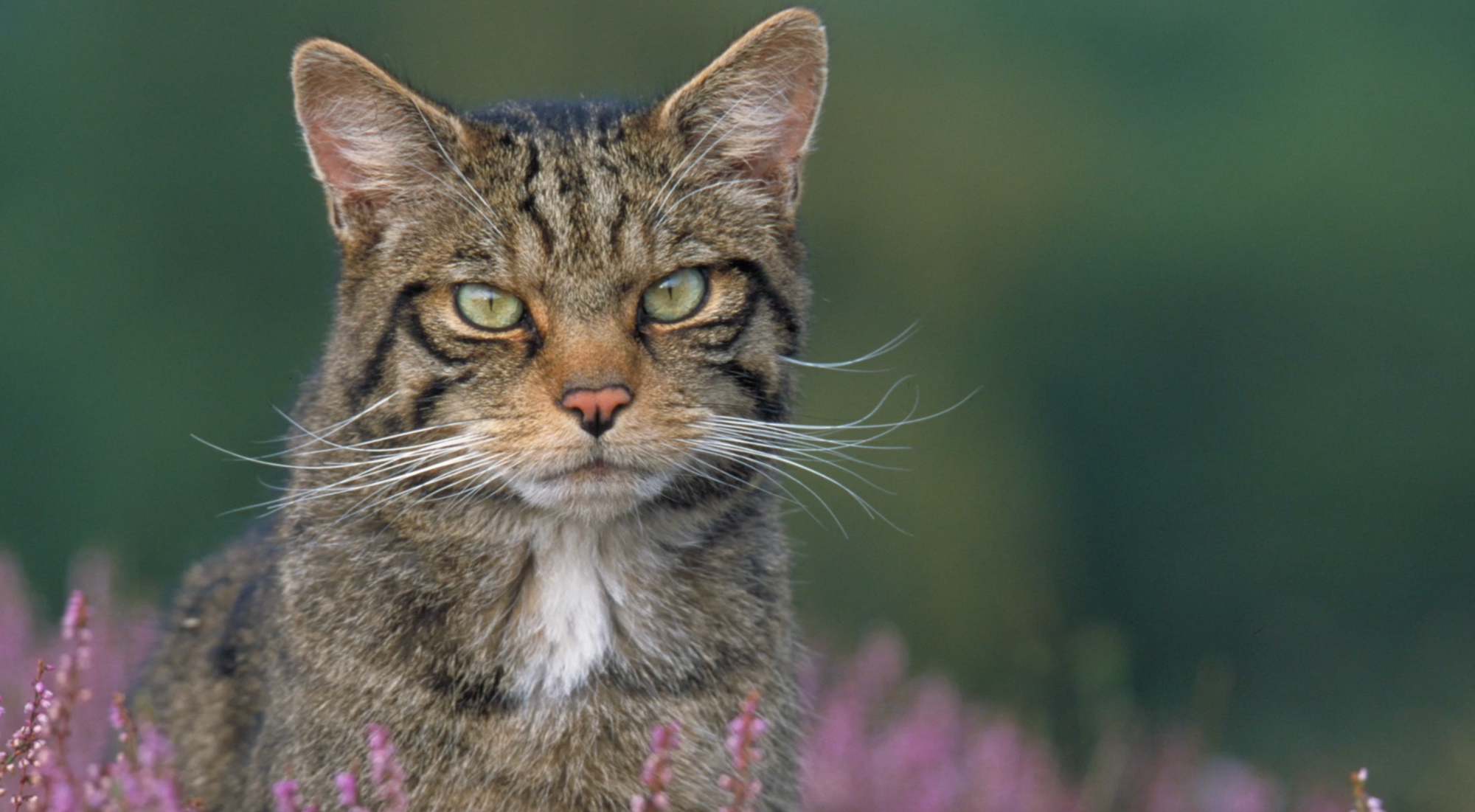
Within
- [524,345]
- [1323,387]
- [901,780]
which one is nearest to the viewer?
[524,345]

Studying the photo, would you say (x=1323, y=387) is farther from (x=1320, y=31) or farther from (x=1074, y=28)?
(x=1074, y=28)

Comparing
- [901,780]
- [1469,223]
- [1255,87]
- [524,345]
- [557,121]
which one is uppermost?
[1255,87]

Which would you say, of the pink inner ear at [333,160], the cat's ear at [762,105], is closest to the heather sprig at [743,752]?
the cat's ear at [762,105]

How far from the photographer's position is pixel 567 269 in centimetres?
333

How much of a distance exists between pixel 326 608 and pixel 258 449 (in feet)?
3.47

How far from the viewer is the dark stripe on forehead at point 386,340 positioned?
11.2 feet

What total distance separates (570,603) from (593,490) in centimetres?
34

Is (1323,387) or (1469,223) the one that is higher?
(1469,223)

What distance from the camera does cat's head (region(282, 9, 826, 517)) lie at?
3.20 meters

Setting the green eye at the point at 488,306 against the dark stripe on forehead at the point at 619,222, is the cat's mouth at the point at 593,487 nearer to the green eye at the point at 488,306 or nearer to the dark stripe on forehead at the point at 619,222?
the green eye at the point at 488,306

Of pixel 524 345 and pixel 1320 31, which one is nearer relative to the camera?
pixel 524 345

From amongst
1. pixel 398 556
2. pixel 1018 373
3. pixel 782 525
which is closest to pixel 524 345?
pixel 398 556

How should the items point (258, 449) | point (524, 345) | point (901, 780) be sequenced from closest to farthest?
point (524, 345) → point (258, 449) → point (901, 780)

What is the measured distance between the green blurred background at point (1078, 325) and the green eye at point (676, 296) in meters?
4.74
